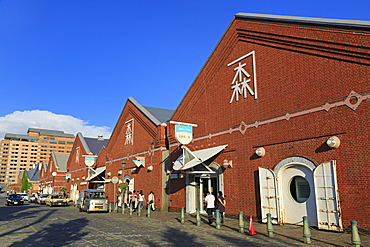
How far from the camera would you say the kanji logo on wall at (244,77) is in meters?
16.9

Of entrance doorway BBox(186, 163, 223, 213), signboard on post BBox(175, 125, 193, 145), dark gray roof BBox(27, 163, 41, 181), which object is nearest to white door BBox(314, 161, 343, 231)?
entrance doorway BBox(186, 163, 223, 213)

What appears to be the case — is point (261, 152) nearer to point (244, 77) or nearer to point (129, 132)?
point (244, 77)

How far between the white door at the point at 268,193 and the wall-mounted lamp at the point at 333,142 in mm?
3314

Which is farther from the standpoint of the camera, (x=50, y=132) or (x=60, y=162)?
(x=50, y=132)

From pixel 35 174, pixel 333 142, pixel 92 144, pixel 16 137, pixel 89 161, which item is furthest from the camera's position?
pixel 16 137

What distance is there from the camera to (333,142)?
12219 millimetres

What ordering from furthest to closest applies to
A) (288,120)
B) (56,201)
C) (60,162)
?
(60,162) < (56,201) < (288,120)

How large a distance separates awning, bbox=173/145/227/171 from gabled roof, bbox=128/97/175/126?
6302mm

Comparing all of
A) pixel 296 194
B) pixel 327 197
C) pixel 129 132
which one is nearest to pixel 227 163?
pixel 296 194

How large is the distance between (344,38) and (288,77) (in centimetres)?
312

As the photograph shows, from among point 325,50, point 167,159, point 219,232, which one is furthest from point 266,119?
point 167,159

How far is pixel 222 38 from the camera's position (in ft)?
63.2

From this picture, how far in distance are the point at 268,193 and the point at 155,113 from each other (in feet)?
62.4

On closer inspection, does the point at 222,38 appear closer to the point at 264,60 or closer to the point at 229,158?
the point at 264,60
